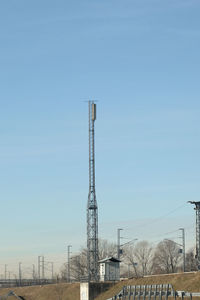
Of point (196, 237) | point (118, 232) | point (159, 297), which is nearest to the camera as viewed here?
point (159, 297)

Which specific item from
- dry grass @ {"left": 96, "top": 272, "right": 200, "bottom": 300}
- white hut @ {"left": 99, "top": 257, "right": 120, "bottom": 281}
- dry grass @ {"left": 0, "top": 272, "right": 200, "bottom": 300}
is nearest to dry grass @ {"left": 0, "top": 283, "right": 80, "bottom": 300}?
dry grass @ {"left": 0, "top": 272, "right": 200, "bottom": 300}

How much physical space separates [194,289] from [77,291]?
3465 cm

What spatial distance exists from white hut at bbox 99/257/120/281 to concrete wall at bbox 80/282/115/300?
5.76 meters

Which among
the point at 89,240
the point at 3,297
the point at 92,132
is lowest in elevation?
the point at 3,297

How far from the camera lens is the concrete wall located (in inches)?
4257

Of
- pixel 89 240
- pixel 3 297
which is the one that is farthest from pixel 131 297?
pixel 3 297

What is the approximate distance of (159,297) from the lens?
8619cm

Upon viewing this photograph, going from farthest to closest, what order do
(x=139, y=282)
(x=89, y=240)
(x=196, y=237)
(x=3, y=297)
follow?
1. (x=3, y=297)
2. (x=89, y=240)
3. (x=196, y=237)
4. (x=139, y=282)

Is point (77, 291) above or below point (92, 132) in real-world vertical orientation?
below

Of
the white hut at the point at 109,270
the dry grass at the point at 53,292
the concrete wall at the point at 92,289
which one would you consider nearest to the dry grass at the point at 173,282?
the concrete wall at the point at 92,289

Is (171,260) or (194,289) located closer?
(194,289)

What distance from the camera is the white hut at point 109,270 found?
11662cm

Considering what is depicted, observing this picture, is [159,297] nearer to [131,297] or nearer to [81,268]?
[131,297]

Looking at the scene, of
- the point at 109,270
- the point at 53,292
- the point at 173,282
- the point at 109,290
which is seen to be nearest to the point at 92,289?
the point at 109,290
